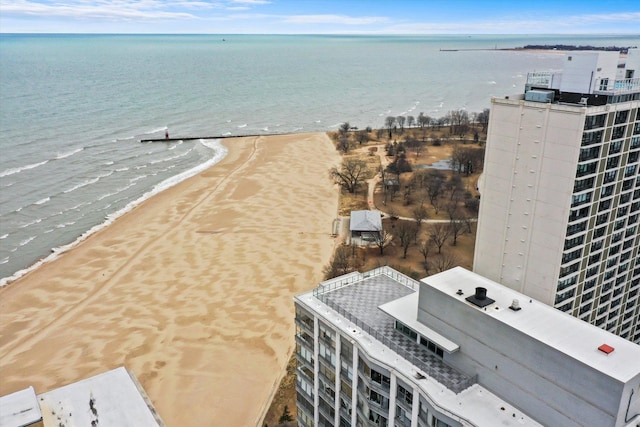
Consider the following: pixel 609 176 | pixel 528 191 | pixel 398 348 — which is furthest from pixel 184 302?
pixel 609 176

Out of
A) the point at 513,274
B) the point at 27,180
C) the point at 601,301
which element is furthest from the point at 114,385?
the point at 27,180

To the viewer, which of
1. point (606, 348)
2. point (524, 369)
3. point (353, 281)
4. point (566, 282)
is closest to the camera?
point (606, 348)

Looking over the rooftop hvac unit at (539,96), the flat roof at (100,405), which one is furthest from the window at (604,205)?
the flat roof at (100,405)

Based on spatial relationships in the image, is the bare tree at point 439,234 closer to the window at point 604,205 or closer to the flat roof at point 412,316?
the window at point 604,205

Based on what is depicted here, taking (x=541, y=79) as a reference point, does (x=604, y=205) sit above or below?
below

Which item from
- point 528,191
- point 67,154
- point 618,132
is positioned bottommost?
point 67,154

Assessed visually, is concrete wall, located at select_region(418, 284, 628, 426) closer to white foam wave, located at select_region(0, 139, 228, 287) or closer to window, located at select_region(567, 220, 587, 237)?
window, located at select_region(567, 220, 587, 237)

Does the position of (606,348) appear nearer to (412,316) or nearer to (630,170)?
(412,316)
